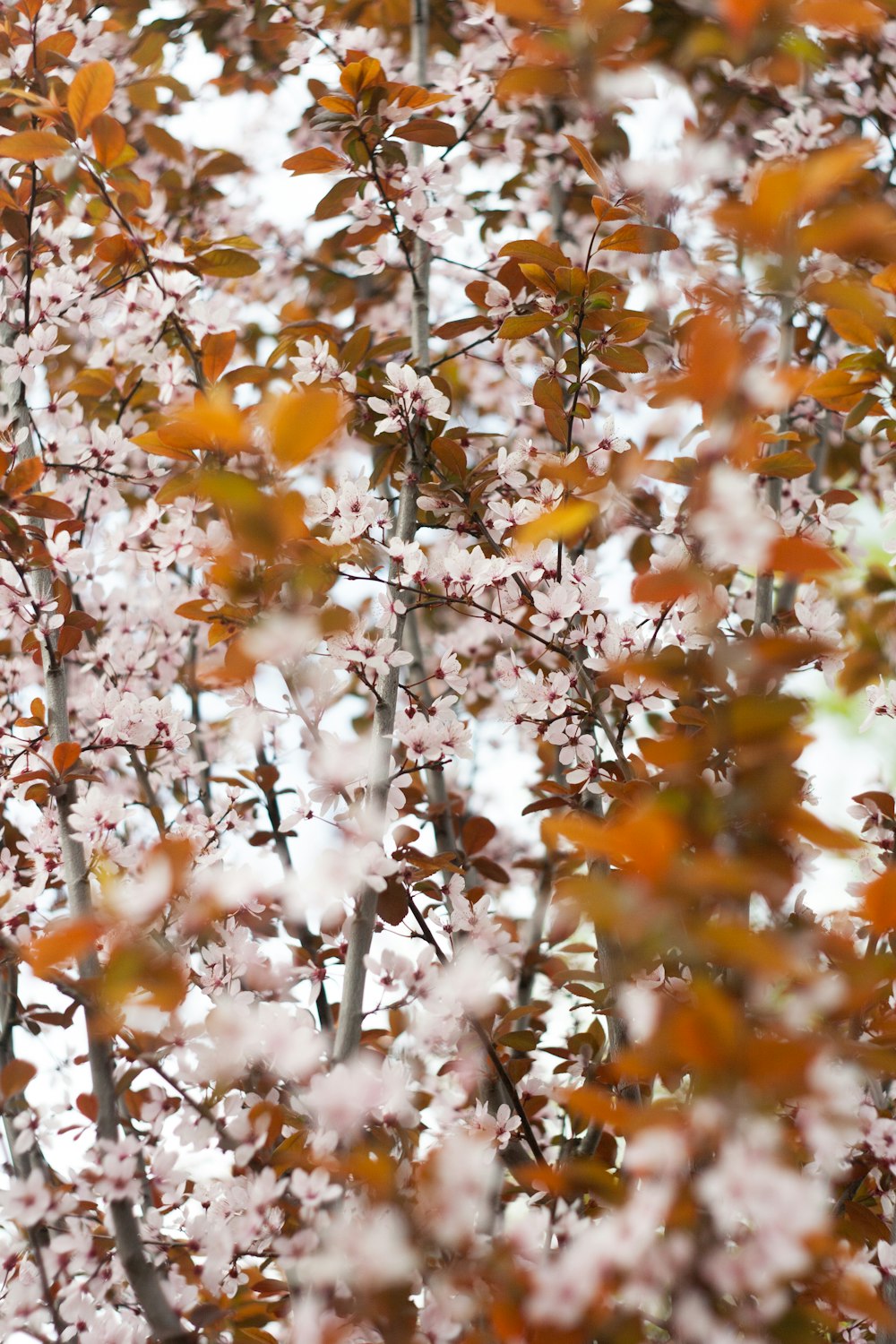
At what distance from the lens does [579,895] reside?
701 millimetres

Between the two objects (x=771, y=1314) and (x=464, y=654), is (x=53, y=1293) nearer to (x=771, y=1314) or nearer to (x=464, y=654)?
(x=771, y=1314)

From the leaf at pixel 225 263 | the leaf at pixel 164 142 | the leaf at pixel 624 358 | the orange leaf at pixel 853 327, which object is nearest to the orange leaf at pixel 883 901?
the orange leaf at pixel 853 327

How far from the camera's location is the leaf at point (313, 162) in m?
1.50

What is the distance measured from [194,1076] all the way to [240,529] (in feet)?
2.63

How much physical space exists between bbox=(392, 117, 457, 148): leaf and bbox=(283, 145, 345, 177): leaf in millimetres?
99

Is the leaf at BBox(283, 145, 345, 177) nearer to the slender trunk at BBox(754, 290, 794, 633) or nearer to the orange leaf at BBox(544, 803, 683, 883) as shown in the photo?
the slender trunk at BBox(754, 290, 794, 633)

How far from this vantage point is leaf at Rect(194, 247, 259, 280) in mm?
1764

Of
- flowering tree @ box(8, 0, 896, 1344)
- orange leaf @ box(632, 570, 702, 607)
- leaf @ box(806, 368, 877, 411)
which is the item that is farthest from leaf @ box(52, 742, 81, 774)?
leaf @ box(806, 368, 877, 411)

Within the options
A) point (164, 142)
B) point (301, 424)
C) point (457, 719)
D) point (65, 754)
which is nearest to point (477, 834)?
point (457, 719)

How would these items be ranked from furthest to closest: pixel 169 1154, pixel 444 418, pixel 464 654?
pixel 464 654 < pixel 444 418 < pixel 169 1154

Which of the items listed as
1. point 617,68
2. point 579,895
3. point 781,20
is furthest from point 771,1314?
point 617,68

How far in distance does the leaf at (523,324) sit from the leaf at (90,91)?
614 millimetres

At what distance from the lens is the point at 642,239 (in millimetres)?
1353

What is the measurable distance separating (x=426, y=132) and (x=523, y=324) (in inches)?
14.2
